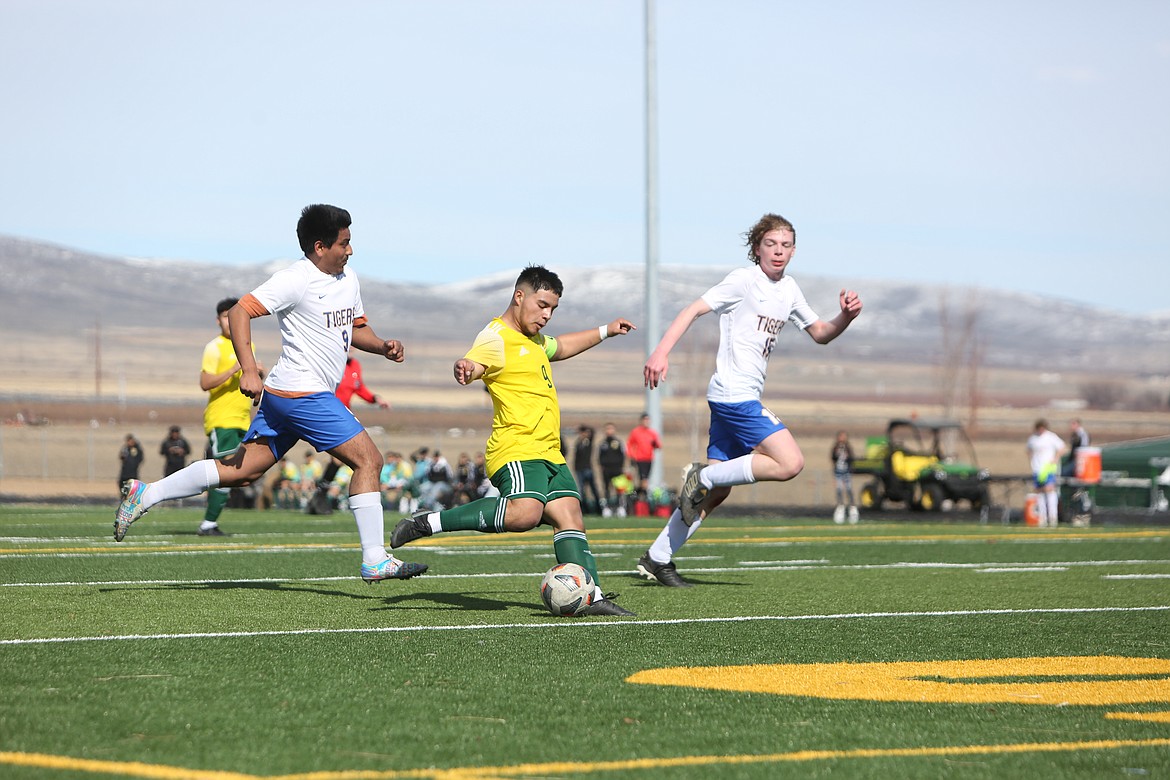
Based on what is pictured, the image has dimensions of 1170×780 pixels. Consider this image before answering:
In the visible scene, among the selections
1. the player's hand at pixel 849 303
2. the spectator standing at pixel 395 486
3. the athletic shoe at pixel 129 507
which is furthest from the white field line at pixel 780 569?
the spectator standing at pixel 395 486

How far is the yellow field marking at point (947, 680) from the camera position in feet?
18.7

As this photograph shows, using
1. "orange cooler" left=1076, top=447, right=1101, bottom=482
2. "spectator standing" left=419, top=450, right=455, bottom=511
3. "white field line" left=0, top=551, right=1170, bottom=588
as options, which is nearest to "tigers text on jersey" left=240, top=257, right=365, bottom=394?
"white field line" left=0, top=551, right=1170, bottom=588

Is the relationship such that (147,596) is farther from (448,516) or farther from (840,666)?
(840,666)

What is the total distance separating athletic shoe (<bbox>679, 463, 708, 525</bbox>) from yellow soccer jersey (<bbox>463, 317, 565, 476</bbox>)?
5.96 feet

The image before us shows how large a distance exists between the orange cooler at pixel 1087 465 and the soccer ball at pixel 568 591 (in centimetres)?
1979

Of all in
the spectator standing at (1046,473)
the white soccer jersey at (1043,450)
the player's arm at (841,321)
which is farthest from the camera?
the white soccer jersey at (1043,450)

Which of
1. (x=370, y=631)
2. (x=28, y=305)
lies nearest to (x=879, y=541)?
(x=370, y=631)

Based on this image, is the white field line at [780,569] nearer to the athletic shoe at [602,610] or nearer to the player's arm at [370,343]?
the player's arm at [370,343]

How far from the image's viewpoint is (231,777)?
4.17 metres

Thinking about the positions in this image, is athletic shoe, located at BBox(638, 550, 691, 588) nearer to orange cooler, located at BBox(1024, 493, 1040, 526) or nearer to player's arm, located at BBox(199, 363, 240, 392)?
player's arm, located at BBox(199, 363, 240, 392)

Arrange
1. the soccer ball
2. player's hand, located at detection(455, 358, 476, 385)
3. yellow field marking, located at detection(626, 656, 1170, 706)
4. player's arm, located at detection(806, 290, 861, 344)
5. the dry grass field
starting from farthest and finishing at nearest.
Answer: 1. the dry grass field
2. player's arm, located at detection(806, 290, 861, 344)
3. the soccer ball
4. player's hand, located at detection(455, 358, 476, 385)
5. yellow field marking, located at detection(626, 656, 1170, 706)

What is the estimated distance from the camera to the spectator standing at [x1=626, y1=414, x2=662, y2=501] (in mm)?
26938

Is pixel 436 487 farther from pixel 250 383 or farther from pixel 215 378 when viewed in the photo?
pixel 250 383

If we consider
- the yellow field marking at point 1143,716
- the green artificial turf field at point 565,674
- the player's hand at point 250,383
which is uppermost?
the player's hand at point 250,383
